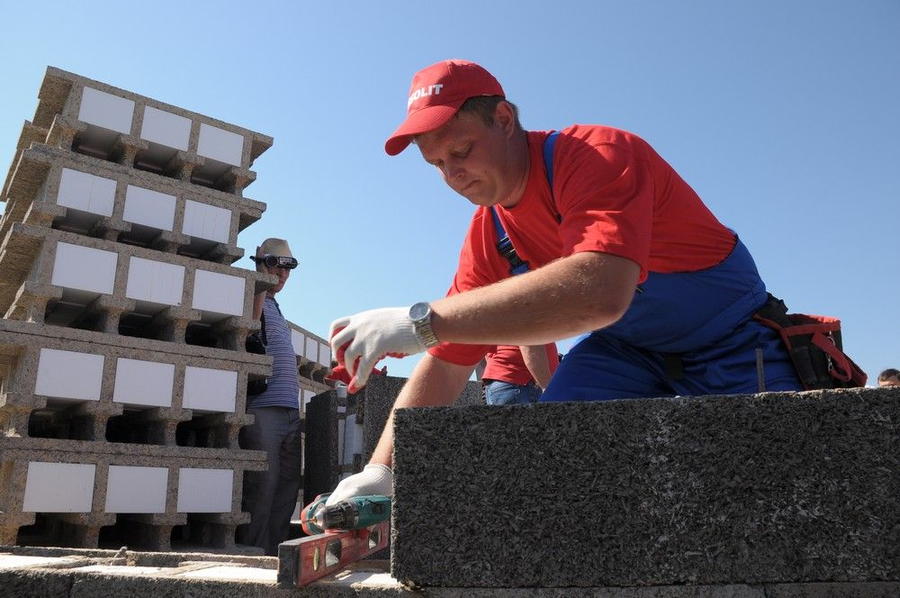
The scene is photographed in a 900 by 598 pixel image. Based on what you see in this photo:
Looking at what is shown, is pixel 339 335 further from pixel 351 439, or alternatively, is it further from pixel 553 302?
pixel 351 439

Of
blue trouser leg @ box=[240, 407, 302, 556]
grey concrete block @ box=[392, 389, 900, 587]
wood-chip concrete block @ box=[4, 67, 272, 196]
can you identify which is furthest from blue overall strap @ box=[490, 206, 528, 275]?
wood-chip concrete block @ box=[4, 67, 272, 196]

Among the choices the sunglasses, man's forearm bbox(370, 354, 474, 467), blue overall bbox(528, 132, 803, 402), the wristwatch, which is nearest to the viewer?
the wristwatch

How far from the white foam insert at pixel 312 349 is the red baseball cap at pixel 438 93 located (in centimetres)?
767

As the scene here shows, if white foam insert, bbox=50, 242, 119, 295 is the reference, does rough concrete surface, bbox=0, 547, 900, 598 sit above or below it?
below

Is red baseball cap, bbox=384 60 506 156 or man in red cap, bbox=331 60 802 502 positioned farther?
red baseball cap, bbox=384 60 506 156

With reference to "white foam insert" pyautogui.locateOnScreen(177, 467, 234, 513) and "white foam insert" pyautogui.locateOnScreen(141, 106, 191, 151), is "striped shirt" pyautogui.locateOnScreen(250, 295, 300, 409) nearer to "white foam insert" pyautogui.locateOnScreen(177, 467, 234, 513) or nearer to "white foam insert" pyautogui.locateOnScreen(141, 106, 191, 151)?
"white foam insert" pyautogui.locateOnScreen(177, 467, 234, 513)

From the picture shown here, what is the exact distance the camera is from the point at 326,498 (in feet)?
8.30

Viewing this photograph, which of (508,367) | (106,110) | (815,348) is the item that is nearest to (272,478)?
(508,367)

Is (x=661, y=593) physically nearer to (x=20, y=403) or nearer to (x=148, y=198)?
(x=20, y=403)

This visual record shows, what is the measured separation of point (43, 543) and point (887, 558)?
5.34 metres

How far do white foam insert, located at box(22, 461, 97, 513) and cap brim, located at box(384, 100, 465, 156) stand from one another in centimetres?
366

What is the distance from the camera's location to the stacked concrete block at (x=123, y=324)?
194 inches

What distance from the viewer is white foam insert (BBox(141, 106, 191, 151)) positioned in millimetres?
5848

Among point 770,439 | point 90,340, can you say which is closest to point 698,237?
point 770,439
